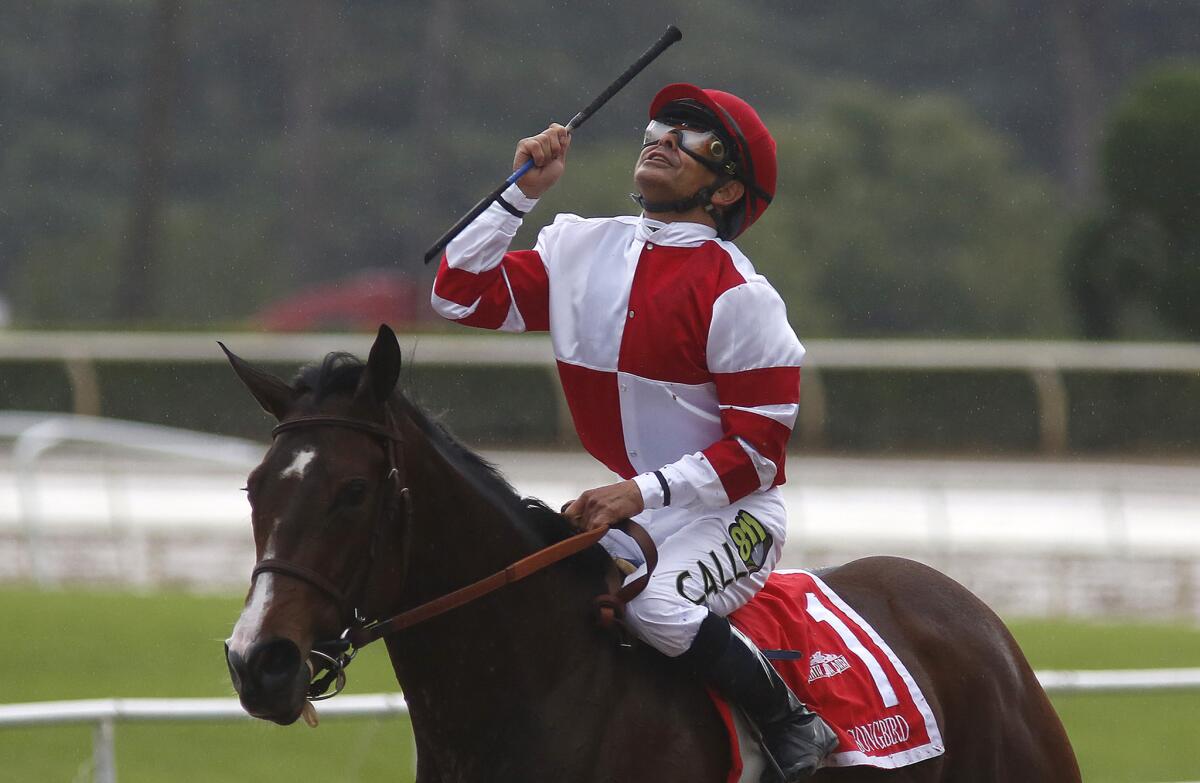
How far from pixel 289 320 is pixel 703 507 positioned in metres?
21.5

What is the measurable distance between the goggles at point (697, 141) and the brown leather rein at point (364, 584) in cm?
76

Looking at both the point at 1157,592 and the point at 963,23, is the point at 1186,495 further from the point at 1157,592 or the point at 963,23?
the point at 963,23

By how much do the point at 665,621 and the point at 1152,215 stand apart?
1567 centimetres

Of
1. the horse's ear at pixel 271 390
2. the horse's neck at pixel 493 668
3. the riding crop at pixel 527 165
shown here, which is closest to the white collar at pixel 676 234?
the riding crop at pixel 527 165

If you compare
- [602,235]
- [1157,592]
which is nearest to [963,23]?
[1157,592]

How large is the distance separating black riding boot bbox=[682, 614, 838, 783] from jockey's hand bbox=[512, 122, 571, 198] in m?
0.87

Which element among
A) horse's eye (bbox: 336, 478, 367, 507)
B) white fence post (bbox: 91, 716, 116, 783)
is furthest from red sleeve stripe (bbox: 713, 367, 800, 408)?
white fence post (bbox: 91, 716, 116, 783)

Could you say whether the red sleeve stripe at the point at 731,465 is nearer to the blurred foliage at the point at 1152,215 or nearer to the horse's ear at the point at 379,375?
the horse's ear at the point at 379,375

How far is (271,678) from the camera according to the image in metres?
2.70

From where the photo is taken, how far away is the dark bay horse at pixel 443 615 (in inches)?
109

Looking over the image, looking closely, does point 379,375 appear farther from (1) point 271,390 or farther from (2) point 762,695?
(2) point 762,695

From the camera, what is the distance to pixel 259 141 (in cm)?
2744

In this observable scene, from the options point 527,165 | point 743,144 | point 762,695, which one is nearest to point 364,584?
point 762,695

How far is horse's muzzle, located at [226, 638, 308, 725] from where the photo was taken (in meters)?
2.68
